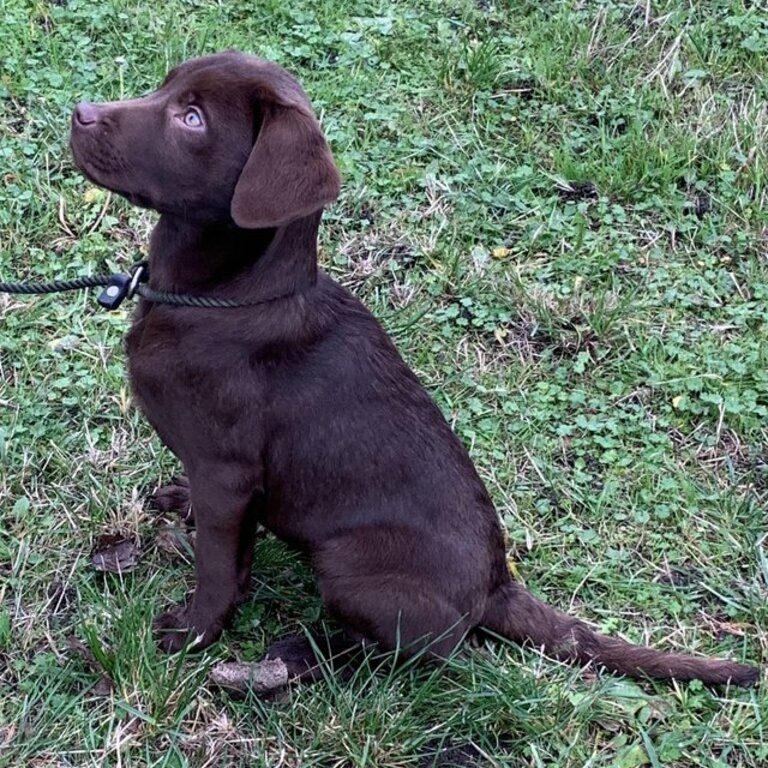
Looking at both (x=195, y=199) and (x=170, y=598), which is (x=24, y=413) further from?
(x=195, y=199)

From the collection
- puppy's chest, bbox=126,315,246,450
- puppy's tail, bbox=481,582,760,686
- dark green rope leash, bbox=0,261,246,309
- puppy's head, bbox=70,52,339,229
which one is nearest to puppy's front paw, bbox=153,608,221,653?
puppy's chest, bbox=126,315,246,450

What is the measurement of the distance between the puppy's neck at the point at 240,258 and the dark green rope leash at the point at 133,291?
0.07 feet

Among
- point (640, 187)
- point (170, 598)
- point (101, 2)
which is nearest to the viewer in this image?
point (170, 598)

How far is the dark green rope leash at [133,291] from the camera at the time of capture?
109 inches

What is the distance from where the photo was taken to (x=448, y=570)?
2900 millimetres

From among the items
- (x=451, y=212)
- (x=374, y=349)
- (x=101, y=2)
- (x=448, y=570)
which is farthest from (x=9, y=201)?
(x=448, y=570)

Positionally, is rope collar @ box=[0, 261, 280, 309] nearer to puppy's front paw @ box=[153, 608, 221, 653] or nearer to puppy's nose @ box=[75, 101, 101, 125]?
puppy's nose @ box=[75, 101, 101, 125]

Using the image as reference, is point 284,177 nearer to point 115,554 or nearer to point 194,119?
point 194,119

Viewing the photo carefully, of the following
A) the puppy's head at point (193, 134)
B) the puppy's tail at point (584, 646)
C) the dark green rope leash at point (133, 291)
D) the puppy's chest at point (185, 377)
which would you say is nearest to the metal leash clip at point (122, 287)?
the dark green rope leash at point (133, 291)

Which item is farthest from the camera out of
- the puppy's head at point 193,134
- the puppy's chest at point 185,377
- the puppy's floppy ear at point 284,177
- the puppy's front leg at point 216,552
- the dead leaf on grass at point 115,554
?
the dead leaf on grass at point 115,554

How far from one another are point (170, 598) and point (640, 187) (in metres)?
2.56

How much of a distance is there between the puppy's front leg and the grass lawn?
0.09 metres

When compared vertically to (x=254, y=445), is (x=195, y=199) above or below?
above

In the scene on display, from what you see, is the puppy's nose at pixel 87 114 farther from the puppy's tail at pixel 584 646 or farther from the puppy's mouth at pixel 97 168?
the puppy's tail at pixel 584 646
